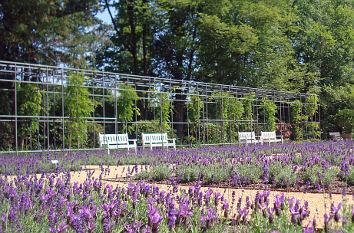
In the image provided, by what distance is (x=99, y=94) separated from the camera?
29.2 meters

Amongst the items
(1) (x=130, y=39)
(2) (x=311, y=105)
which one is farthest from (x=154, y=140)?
(1) (x=130, y=39)

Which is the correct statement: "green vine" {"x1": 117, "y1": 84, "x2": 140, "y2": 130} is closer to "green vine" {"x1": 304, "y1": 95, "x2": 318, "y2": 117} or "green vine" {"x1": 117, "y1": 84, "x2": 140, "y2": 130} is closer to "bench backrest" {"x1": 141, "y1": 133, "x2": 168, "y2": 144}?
"bench backrest" {"x1": 141, "y1": 133, "x2": 168, "y2": 144}

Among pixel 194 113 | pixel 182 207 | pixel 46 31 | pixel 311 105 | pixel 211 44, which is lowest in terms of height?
pixel 182 207

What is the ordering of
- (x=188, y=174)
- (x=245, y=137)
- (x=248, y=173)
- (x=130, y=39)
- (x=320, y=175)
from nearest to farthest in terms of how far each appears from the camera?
(x=320, y=175) < (x=248, y=173) < (x=188, y=174) < (x=245, y=137) < (x=130, y=39)

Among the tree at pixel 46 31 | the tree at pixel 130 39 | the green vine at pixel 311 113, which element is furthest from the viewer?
the tree at pixel 130 39

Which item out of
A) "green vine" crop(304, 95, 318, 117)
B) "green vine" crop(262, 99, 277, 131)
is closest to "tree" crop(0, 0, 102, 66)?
"green vine" crop(262, 99, 277, 131)

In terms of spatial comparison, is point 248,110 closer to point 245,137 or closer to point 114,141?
point 245,137

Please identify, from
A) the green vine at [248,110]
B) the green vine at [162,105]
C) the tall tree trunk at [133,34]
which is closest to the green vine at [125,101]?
the green vine at [162,105]

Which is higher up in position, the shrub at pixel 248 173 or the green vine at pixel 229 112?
the green vine at pixel 229 112

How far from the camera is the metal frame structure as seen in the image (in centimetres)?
1952

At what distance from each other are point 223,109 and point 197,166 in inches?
688

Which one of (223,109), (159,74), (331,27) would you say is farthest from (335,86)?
(223,109)

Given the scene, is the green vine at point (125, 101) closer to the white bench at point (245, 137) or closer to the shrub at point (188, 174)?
the white bench at point (245, 137)

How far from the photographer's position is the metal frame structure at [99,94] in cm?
1952
